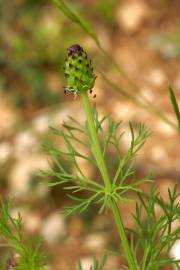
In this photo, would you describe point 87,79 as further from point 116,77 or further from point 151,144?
point 116,77

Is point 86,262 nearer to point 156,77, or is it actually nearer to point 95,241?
point 95,241

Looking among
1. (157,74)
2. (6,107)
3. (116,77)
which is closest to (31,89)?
(6,107)

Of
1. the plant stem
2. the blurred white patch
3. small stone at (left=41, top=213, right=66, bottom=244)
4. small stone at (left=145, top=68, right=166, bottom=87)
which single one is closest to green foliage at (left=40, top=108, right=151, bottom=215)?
the plant stem

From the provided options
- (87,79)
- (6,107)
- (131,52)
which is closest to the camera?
(87,79)

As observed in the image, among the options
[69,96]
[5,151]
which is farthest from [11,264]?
[69,96]

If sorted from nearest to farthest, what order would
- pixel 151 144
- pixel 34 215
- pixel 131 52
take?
pixel 34 215, pixel 151 144, pixel 131 52
